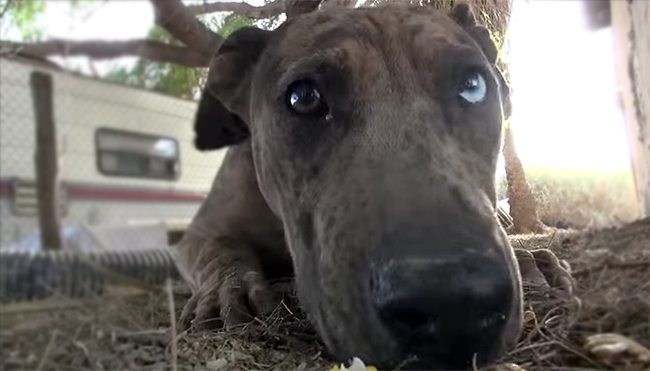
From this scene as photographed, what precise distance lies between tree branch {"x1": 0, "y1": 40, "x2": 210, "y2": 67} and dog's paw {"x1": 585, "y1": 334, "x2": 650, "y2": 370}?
790 mm

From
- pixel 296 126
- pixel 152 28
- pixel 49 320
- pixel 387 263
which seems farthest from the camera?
pixel 296 126

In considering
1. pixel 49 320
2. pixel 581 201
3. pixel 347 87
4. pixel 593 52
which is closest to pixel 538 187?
pixel 581 201

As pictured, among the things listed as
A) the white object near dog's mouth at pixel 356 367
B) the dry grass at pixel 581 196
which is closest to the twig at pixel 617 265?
the dry grass at pixel 581 196

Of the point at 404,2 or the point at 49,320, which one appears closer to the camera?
the point at 49,320

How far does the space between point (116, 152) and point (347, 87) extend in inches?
31.6

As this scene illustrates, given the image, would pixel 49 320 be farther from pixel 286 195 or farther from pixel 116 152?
pixel 286 195

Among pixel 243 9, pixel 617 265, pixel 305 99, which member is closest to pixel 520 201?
pixel 617 265

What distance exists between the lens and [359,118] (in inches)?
60.8

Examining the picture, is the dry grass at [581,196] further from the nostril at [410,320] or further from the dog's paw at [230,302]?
the dog's paw at [230,302]

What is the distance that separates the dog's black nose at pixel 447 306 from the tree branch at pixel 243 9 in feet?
2.02

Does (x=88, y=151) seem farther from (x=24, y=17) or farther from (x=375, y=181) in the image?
(x=375, y=181)

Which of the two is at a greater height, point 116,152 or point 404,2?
point 404,2

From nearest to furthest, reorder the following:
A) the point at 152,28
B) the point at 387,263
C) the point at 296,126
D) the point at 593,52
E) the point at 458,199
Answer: the point at 152,28 < the point at 387,263 < the point at 458,199 < the point at 593,52 < the point at 296,126

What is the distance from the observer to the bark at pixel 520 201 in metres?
1.41
